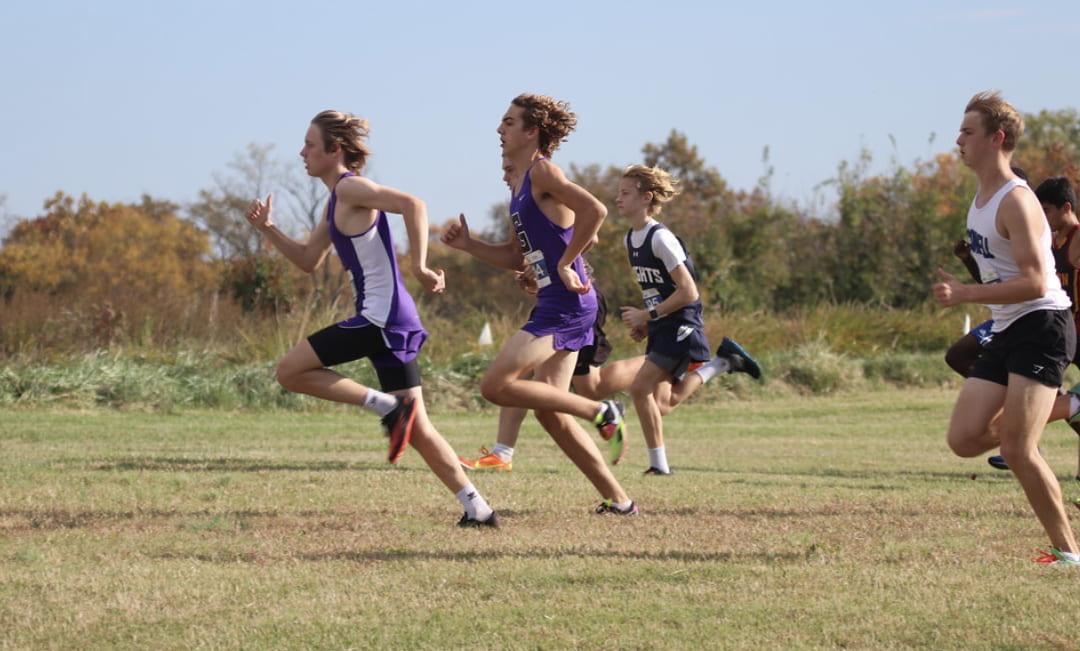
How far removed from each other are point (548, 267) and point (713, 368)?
5203 millimetres

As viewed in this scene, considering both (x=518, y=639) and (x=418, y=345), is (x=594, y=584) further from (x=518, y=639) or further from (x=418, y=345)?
(x=418, y=345)

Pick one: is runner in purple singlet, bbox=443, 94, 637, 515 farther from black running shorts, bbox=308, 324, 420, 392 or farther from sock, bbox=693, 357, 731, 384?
sock, bbox=693, 357, 731, 384

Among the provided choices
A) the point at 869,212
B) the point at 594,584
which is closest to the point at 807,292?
the point at 869,212

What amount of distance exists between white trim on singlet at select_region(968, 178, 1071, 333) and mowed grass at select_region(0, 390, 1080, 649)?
1.11 meters

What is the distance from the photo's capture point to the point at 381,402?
699 cm

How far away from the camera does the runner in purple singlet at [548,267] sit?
24.2 ft

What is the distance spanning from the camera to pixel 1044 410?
616cm

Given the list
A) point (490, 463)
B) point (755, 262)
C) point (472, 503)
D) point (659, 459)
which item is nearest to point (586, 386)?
point (659, 459)

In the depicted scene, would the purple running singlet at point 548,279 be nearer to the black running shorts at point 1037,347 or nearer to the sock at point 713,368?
the black running shorts at point 1037,347

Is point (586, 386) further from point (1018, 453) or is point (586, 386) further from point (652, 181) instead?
point (1018, 453)

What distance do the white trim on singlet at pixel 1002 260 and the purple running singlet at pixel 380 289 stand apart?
2715mm

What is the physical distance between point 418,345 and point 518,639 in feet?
8.21

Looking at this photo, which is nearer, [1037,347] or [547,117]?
[1037,347]

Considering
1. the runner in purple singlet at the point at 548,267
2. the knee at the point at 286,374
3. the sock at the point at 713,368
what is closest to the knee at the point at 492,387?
the runner in purple singlet at the point at 548,267
